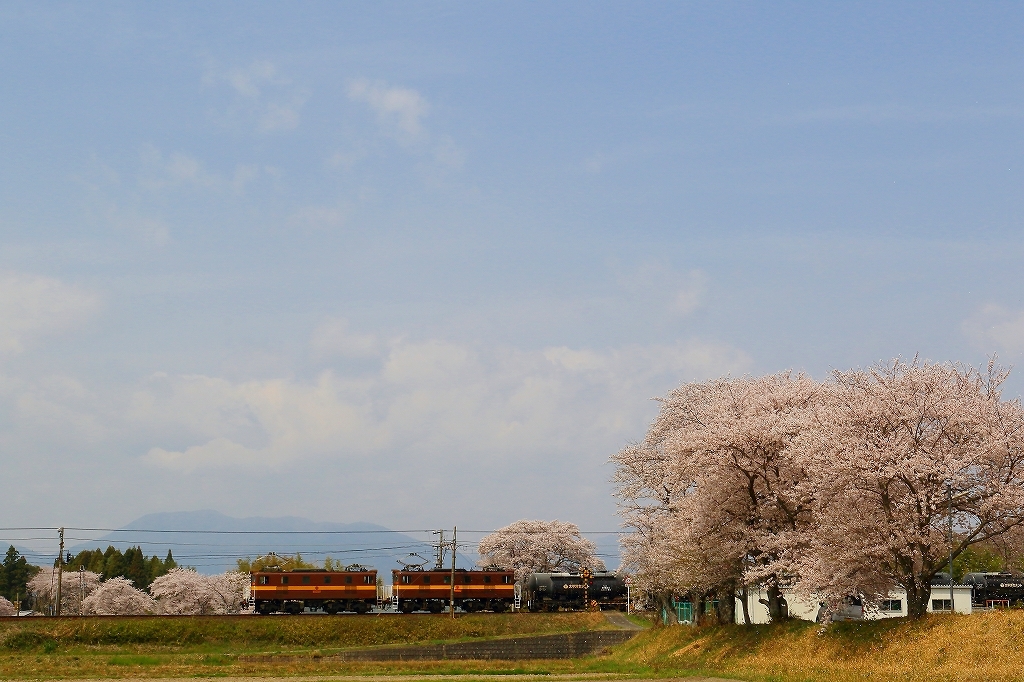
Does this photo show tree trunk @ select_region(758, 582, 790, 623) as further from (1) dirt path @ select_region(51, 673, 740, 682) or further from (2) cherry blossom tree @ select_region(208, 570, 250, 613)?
(2) cherry blossom tree @ select_region(208, 570, 250, 613)

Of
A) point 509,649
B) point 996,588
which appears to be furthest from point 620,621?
point 996,588

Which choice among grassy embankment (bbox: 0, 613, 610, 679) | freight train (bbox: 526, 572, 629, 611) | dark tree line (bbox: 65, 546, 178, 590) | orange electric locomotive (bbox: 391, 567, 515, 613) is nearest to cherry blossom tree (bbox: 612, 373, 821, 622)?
grassy embankment (bbox: 0, 613, 610, 679)

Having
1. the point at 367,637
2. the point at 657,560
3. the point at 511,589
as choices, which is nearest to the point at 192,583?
the point at 511,589

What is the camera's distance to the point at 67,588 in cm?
13588

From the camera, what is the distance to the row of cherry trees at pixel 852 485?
117ft

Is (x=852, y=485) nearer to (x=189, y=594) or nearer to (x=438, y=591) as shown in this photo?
(x=438, y=591)

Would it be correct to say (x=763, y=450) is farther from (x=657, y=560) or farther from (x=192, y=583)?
(x=192, y=583)

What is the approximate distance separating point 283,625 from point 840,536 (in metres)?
44.2

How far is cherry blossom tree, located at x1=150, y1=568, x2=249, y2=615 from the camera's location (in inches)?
4163

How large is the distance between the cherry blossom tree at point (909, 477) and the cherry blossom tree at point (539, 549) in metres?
93.7

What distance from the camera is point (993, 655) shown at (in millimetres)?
30984

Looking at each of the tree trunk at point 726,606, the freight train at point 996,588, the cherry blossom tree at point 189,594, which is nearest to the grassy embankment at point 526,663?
the tree trunk at point 726,606

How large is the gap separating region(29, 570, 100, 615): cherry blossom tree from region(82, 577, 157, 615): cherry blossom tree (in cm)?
609

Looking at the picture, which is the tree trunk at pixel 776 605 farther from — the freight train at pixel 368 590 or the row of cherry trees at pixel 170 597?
the row of cherry trees at pixel 170 597
